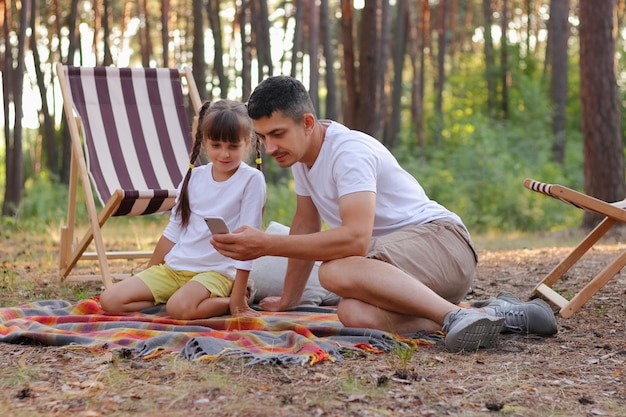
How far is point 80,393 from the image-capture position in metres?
2.53

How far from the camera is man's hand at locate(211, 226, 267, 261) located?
3043mm

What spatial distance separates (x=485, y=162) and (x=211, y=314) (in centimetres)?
891

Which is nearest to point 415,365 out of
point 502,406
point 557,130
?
point 502,406

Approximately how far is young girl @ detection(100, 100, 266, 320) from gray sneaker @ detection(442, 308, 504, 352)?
1007mm

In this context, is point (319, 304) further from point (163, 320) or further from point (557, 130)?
point (557, 130)

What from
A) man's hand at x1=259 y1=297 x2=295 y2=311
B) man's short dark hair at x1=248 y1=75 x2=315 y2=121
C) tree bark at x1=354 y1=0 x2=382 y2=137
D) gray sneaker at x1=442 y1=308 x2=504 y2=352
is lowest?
man's hand at x1=259 y1=297 x2=295 y2=311

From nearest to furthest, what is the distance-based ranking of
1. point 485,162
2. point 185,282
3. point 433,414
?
1. point 433,414
2. point 185,282
3. point 485,162

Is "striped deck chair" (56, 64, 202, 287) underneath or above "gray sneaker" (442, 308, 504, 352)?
above

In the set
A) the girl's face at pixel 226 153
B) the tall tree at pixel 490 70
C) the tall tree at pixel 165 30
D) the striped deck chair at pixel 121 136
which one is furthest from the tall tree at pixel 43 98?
the girl's face at pixel 226 153

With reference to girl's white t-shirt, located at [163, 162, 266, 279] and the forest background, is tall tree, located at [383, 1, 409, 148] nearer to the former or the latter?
the forest background

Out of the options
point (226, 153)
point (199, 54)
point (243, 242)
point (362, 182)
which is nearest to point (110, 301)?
point (226, 153)

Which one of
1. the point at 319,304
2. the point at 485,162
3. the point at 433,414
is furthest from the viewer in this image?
the point at 485,162

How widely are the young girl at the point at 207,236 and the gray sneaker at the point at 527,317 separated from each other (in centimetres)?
109

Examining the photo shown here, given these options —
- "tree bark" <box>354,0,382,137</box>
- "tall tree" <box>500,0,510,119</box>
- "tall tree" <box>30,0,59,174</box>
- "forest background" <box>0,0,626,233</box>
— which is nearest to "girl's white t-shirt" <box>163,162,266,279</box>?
"forest background" <box>0,0,626,233</box>
